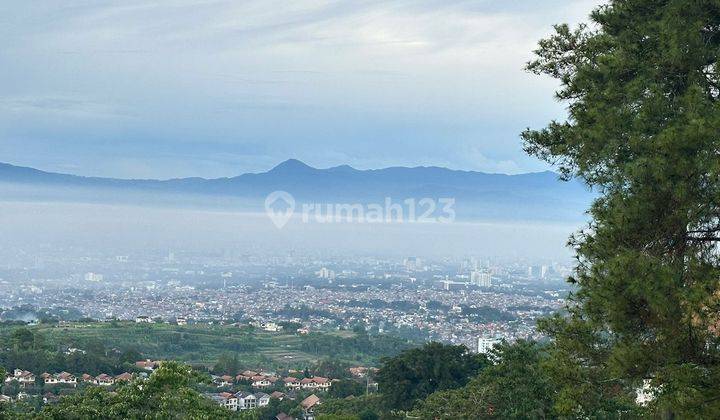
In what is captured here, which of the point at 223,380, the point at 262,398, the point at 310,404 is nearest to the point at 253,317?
the point at 223,380

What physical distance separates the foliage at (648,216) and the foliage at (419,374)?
1082cm

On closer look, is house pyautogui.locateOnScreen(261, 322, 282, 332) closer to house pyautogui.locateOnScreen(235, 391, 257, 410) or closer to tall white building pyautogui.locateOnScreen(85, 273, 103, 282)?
house pyautogui.locateOnScreen(235, 391, 257, 410)

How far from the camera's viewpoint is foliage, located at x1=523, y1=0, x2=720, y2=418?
5.84 metres

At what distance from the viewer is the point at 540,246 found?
348ft

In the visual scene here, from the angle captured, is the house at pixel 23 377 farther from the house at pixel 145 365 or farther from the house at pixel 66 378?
the house at pixel 145 365

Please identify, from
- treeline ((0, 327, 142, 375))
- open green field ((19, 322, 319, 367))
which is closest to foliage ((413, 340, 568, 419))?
treeline ((0, 327, 142, 375))

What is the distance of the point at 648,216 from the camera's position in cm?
629

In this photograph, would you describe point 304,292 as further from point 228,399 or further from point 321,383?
point 228,399

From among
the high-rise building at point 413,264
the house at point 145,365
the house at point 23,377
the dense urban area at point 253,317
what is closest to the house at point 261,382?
the dense urban area at point 253,317

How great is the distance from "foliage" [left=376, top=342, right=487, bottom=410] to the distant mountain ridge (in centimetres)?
9651

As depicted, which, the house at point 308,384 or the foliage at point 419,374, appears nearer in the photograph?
the foliage at point 419,374

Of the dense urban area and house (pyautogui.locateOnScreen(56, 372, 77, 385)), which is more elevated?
house (pyautogui.locateOnScreen(56, 372, 77, 385))

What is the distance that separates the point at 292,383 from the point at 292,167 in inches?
4217

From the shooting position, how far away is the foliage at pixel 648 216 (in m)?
5.84
